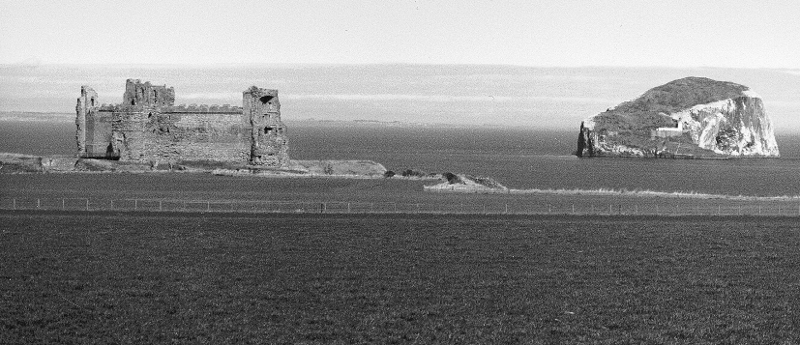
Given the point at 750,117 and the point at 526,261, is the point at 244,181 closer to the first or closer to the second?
the point at 526,261

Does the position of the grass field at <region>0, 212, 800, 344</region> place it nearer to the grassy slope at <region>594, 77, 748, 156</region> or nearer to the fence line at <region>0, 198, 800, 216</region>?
the fence line at <region>0, 198, 800, 216</region>

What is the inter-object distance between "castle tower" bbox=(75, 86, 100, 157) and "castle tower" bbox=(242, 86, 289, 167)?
1243 centimetres

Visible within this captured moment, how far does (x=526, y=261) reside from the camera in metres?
39.3

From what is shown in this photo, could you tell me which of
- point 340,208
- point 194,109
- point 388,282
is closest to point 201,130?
point 194,109

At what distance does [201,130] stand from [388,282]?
56.2 metres

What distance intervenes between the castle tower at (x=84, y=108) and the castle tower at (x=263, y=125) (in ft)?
40.8

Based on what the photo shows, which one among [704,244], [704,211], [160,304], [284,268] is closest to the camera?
[160,304]

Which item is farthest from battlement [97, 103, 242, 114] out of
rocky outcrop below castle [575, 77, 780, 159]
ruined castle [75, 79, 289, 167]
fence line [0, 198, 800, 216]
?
rocky outcrop below castle [575, 77, 780, 159]

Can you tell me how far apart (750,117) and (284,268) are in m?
166

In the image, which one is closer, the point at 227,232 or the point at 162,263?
the point at 162,263

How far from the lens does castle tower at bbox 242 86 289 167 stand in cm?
8769

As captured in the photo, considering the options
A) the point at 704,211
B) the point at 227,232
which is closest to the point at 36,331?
the point at 227,232

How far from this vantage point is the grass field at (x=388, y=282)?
1072 inches

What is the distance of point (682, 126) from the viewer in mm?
185125
